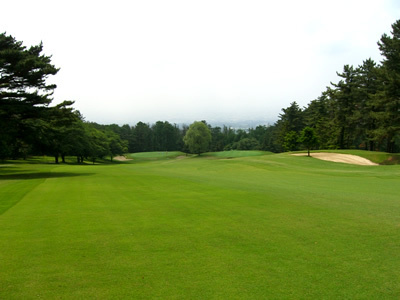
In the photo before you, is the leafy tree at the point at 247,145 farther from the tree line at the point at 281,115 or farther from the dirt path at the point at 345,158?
the dirt path at the point at 345,158

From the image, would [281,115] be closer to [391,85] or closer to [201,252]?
[391,85]

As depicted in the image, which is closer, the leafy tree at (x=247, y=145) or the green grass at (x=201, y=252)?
the green grass at (x=201, y=252)

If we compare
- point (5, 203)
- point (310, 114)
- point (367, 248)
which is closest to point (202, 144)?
point (310, 114)

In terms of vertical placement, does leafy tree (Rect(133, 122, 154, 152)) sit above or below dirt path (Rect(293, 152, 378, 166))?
above

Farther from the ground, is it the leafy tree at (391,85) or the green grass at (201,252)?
the leafy tree at (391,85)

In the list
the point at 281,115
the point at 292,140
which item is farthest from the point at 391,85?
the point at 281,115

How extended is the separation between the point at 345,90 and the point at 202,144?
49.6 meters

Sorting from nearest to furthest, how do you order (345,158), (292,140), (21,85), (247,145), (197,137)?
(21,85) → (345,158) → (292,140) → (197,137) → (247,145)

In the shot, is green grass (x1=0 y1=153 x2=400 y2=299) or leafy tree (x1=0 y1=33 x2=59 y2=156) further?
leafy tree (x1=0 y1=33 x2=59 y2=156)

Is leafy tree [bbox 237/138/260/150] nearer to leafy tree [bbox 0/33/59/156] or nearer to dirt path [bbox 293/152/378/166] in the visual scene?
dirt path [bbox 293/152/378/166]

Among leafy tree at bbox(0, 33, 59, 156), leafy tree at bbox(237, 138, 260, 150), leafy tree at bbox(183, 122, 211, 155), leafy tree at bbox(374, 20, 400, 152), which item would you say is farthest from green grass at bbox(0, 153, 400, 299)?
leafy tree at bbox(237, 138, 260, 150)

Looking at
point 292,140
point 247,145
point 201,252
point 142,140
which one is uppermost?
point 142,140

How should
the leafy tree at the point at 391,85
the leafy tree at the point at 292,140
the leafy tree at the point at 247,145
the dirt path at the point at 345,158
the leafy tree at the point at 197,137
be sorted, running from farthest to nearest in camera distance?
the leafy tree at the point at 247,145 < the leafy tree at the point at 197,137 < the leafy tree at the point at 292,140 < the dirt path at the point at 345,158 < the leafy tree at the point at 391,85

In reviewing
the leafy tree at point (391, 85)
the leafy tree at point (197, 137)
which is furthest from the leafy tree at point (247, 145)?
the leafy tree at point (391, 85)
